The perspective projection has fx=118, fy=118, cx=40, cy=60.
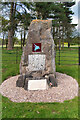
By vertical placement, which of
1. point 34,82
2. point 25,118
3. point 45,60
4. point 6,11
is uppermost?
point 6,11

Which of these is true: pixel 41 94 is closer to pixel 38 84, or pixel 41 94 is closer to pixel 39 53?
pixel 38 84

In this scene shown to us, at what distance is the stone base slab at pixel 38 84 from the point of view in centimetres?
417

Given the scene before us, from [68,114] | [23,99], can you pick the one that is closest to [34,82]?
[23,99]

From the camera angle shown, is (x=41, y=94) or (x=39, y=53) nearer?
(x=41, y=94)

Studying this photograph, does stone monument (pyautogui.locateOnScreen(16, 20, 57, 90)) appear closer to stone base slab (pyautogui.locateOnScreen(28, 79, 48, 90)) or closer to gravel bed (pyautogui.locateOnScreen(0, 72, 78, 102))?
stone base slab (pyautogui.locateOnScreen(28, 79, 48, 90))

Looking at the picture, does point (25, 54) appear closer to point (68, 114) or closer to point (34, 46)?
point (34, 46)

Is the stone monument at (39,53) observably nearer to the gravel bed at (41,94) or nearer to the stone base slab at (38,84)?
the stone base slab at (38,84)

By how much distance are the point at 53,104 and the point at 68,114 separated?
0.56 m

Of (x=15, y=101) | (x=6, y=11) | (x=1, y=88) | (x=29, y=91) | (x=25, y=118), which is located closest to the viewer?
(x=25, y=118)

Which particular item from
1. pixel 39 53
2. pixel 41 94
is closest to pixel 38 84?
pixel 41 94

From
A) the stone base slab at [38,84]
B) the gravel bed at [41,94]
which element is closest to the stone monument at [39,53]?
the stone base slab at [38,84]

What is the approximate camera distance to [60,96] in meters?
3.82

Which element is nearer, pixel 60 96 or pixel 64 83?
pixel 60 96

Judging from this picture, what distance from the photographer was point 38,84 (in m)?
4.21
